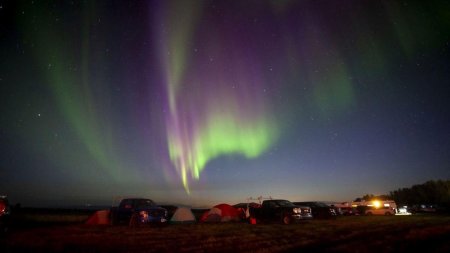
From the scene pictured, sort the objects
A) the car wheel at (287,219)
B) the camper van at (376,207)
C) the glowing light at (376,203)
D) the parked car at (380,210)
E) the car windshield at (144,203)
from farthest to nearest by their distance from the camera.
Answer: the glowing light at (376,203) → the camper van at (376,207) → the parked car at (380,210) → the car wheel at (287,219) → the car windshield at (144,203)

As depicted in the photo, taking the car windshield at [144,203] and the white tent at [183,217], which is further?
the white tent at [183,217]

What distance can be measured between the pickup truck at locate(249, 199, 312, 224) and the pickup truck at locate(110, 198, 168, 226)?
24.0 ft

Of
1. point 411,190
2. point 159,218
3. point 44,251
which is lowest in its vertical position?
point 44,251

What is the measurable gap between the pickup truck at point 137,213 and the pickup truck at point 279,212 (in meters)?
7.31

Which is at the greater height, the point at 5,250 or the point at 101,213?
the point at 101,213

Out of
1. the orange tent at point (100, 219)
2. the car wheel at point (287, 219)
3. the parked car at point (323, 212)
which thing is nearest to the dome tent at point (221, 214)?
the parked car at point (323, 212)

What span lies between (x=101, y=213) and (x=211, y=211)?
975 centimetres

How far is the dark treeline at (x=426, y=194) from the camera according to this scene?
8242 centimetres

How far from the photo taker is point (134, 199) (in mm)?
22469

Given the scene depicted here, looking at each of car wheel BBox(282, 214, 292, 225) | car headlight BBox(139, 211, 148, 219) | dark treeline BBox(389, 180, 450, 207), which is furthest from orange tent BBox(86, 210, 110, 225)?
dark treeline BBox(389, 180, 450, 207)

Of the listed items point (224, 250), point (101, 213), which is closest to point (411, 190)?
point (101, 213)

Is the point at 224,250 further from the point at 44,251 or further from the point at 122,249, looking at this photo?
the point at 44,251

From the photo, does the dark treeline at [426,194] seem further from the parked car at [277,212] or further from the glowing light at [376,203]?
the parked car at [277,212]

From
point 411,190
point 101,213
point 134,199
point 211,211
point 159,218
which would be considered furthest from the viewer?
point 411,190
